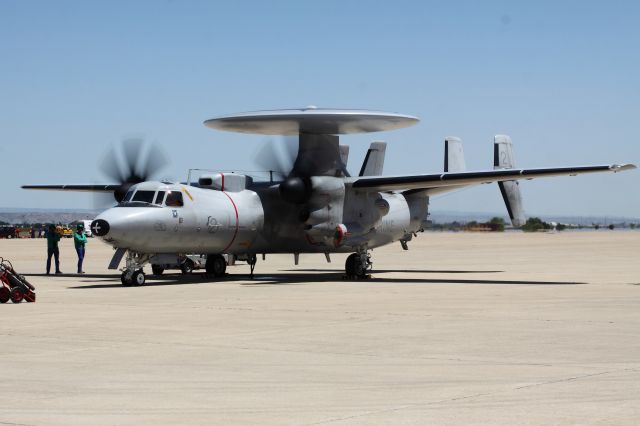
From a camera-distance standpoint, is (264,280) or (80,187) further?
(80,187)

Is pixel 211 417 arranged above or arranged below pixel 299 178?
below

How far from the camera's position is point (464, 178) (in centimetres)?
3056

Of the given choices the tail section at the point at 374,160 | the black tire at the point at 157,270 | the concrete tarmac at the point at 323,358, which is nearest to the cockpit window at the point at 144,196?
the concrete tarmac at the point at 323,358

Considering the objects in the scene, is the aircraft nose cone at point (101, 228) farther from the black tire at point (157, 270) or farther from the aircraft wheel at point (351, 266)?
the aircraft wheel at point (351, 266)

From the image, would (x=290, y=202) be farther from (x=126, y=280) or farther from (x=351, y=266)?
(x=126, y=280)

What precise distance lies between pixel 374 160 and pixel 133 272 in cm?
1284

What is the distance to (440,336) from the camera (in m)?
14.8

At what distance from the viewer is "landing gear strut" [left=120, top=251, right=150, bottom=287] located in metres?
27.8

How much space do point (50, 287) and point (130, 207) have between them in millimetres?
3139

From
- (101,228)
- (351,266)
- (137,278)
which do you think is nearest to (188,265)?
(351,266)

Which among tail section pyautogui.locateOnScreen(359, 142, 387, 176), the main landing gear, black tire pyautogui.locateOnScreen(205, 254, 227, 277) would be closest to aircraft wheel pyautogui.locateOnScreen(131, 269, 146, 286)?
black tire pyautogui.locateOnScreen(205, 254, 227, 277)

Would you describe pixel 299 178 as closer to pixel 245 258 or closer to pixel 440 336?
pixel 245 258

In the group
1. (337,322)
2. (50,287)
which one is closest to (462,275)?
(50,287)

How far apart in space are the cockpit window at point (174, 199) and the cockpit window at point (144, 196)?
49 centimetres
